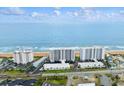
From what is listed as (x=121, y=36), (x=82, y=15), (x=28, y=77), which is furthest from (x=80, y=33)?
(x=28, y=77)

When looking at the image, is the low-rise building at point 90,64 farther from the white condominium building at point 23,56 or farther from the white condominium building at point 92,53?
the white condominium building at point 23,56

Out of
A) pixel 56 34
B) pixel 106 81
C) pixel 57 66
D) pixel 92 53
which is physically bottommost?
pixel 106 81

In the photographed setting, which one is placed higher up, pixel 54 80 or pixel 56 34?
pixel 56 34

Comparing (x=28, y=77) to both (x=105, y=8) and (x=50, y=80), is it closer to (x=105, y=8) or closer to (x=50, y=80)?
(x=50, y=80)

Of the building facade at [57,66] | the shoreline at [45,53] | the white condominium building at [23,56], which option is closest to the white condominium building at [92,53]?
the shoreline at [45,53]

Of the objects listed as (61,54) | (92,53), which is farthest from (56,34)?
(92,53)

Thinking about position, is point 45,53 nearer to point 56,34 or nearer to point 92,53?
point 56,34

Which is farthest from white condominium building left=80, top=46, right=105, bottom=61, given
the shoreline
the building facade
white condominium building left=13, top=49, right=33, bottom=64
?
white condominium building left=13, top=49, right=33, bottom=64
